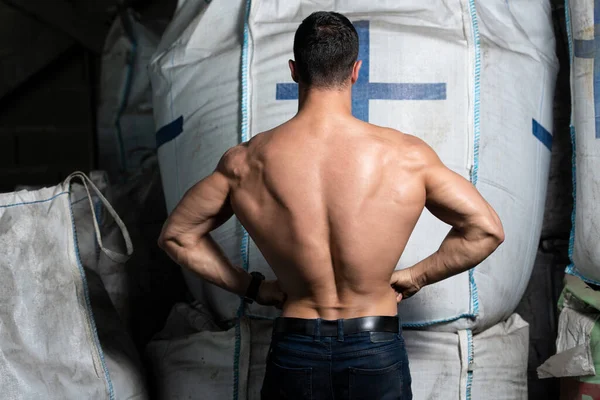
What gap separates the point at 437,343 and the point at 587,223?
0.51 m

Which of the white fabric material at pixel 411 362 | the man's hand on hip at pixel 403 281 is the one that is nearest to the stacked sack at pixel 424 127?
the white fabric material at pixel 411 362

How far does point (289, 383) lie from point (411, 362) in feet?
1.75

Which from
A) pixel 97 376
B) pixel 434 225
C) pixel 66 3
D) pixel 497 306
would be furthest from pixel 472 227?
pixel 66 3

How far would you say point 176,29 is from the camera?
254cm

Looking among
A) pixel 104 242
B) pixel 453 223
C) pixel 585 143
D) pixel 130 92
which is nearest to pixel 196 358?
pixel 104 242

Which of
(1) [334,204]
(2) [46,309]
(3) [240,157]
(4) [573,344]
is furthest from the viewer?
(4) [573,344]

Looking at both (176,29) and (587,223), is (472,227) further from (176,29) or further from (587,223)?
(176,29)

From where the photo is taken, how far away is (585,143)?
2285mm

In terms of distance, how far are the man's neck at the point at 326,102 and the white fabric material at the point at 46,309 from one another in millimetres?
722

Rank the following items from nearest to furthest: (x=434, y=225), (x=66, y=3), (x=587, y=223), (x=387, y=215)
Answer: (x=387, y=215) → (x=434, y=225) → (x=587, y=223) → (x=66, y=3)

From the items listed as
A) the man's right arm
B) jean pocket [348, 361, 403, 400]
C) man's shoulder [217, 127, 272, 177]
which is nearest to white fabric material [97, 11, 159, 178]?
man's shoulder [217, 127, 272, 177]

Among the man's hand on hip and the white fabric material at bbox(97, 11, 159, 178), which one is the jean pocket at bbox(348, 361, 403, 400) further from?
the white fabric material at bbox(97, 11, 159, 178)

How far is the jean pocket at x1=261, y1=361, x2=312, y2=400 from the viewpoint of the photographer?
1660mm

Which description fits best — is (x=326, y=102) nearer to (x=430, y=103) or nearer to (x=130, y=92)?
(x=430, y=103)
